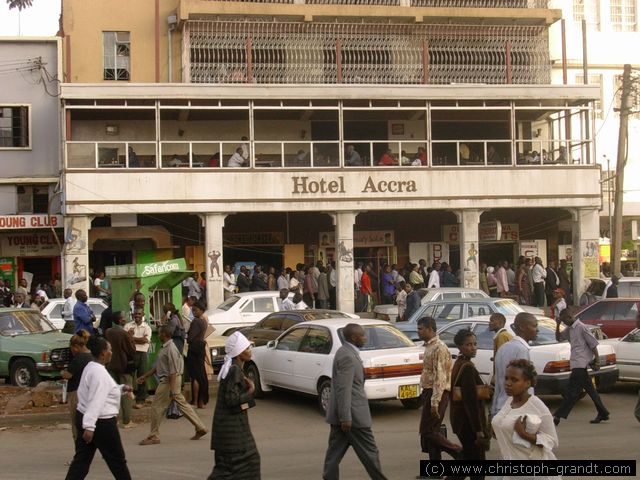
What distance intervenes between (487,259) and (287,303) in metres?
15.5

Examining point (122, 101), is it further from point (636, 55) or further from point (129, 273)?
point (636, 55)

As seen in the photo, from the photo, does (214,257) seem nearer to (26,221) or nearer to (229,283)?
(229,283)

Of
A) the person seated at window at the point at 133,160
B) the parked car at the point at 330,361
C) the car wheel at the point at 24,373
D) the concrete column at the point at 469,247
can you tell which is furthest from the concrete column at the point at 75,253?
the parked car at the point at 330,361

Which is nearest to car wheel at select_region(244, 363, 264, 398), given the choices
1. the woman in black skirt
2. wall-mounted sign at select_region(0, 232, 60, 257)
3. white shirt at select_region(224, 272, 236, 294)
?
the woman in black skirt

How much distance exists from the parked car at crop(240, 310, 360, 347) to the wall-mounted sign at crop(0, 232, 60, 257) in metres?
14.4

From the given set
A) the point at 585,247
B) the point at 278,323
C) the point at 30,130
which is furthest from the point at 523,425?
the point at 30,130

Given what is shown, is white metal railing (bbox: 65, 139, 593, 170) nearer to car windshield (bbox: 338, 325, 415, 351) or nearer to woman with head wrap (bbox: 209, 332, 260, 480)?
car windshield (bbox: 338, 325, 415, 351)

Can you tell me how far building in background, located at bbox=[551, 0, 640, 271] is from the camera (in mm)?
39594

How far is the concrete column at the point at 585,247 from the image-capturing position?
29.8m

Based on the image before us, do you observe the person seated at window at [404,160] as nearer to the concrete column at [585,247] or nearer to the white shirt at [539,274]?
the white shirt at [539,274]

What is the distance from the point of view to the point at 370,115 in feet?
104

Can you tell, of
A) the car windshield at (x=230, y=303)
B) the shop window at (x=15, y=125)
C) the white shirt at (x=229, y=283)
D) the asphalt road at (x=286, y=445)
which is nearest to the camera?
the asphalt road at (x=286, y=445)

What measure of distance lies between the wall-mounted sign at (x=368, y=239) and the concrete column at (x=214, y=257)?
19.6 ft

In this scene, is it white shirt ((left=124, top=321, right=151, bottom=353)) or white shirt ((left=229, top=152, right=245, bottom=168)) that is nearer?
white shirt ((left=124, top=321, right=151, bottom=353))
